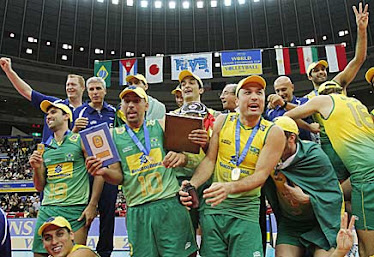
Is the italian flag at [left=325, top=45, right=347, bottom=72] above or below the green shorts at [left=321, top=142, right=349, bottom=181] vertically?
above

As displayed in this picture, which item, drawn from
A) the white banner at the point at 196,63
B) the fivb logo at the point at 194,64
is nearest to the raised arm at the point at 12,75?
the white banner at the point at 196,63

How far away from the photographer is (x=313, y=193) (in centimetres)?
314

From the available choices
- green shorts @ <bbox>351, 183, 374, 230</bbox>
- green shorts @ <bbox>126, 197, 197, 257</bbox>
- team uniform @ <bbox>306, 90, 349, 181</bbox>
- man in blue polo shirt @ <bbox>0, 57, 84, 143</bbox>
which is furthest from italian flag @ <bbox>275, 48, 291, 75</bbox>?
green shorts @ <bbox>126, 197, 197, 257</bbox>

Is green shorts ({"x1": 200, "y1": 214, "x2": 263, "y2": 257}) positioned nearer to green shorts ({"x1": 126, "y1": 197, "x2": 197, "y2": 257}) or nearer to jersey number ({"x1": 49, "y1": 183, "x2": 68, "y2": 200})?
green shorts ({"x1": 126, "y1": 197, "x2": 197, "y2": 257})

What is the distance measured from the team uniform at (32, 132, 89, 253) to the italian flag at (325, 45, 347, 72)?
1028cm

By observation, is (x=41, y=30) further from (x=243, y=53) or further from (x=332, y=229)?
(x=332, y=229)

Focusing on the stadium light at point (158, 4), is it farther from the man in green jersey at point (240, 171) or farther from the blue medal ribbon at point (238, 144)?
the blue medal ribbon at point (238, 144)

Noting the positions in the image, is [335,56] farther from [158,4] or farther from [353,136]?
[158,4]

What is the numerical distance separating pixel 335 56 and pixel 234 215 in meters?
10.8

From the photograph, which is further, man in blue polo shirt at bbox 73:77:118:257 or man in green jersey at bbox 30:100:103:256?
man in blue polo shirt at bbox 73:77:118:257

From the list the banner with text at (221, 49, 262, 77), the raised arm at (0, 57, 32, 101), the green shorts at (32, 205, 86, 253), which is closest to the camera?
the green shorts at (32, 205, 86, 253)

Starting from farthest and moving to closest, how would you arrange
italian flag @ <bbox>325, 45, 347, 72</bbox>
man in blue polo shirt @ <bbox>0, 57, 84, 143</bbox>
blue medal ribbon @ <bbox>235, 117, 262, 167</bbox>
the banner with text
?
the banner with text < italian flag @ <bbox>325, 45, 347, 72</bbox> < man in blue polo shirt @ <bbox>0, 57, 84, 143</bbox> < blue medal ribbon @ <bbox>235, 117, 262, 167</bbox>

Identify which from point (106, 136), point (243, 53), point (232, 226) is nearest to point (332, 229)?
point (232, 226)

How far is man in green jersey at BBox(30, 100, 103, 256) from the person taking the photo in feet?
13.0
